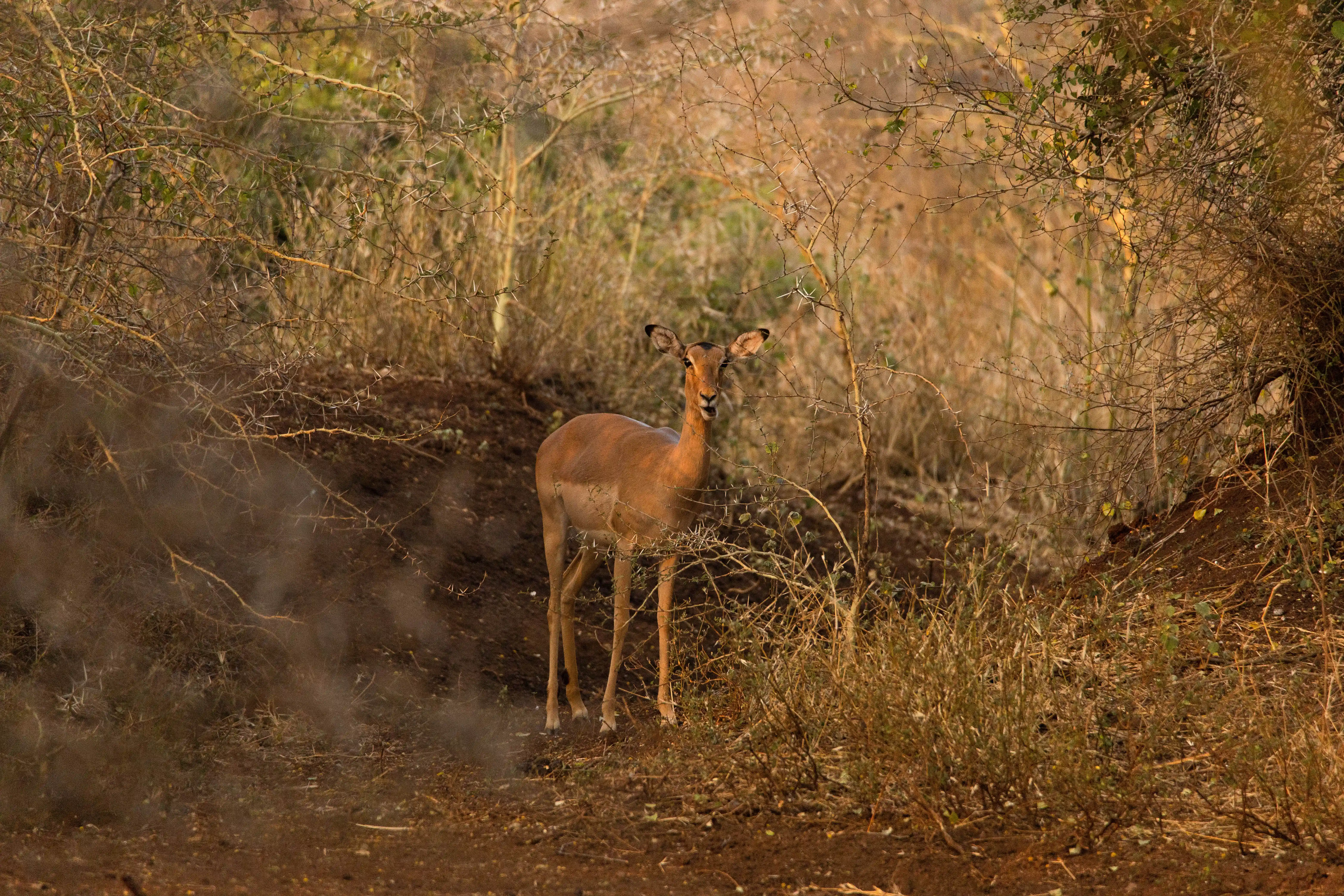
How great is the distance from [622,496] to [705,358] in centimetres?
92

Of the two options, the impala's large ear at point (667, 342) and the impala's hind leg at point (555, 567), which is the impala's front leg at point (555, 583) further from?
the impala's large ear at point (667, 342)

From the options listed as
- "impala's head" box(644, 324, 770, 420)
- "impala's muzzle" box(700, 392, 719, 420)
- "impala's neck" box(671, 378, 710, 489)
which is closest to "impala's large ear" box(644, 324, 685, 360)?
"impala's head" box(644, 324, 770, 420)

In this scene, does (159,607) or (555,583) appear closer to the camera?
(159,607)

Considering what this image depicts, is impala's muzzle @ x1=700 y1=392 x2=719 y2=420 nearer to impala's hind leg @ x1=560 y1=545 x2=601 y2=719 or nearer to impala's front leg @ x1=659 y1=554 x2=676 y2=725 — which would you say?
impala's front leg @ x1=659 y1=554 x2=676 y2=725

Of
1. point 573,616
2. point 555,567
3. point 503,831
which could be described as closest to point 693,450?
point 555,567

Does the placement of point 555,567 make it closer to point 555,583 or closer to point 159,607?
point 555,583

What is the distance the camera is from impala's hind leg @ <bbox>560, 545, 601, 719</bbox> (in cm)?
759

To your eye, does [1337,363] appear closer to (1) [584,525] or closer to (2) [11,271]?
(1) [584,525]

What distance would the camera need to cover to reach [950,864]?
4777mm

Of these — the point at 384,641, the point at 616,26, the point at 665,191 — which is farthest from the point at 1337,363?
the point at 665,191

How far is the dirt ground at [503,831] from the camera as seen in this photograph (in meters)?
4.67

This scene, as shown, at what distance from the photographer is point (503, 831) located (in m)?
5.48

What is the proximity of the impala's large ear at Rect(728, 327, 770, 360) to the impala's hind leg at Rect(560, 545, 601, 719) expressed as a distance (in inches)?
51.8

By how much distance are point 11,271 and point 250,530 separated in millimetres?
2798
